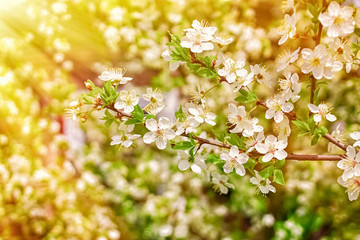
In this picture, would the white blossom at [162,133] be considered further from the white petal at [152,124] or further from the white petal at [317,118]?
the white petal at [317,118]

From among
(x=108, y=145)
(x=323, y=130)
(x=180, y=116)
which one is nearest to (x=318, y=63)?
(x=323, y=130)

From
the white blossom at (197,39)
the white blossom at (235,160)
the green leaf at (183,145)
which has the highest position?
the white blossom at (197,39)


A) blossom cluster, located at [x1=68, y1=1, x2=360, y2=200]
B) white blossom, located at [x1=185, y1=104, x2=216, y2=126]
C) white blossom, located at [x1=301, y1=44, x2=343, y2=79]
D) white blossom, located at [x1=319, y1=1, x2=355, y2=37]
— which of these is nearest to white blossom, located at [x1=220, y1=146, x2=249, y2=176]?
blossom cluster, located at [x1=68, y1=1, x2=360, y2=200]

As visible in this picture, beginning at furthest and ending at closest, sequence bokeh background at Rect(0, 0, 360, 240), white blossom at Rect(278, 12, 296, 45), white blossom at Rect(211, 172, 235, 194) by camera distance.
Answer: bokeh background at Rect(0, 0, 360, 240) < white blossom at Rect(211, 172, 235, 194) < white blossom at Rect(278, 12, 296, 45)

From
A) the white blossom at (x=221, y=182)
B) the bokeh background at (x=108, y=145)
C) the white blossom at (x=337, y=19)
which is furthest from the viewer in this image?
the bokeh background at (x=108, y=145)

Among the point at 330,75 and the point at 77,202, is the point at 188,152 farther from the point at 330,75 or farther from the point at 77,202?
the point at 77,202

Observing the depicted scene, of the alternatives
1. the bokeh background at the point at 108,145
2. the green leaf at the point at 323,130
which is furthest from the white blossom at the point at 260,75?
the bokeh background at the point at 108,145

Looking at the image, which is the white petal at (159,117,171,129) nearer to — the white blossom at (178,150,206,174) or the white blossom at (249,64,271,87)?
the white blossom at (178,150,206,174)
